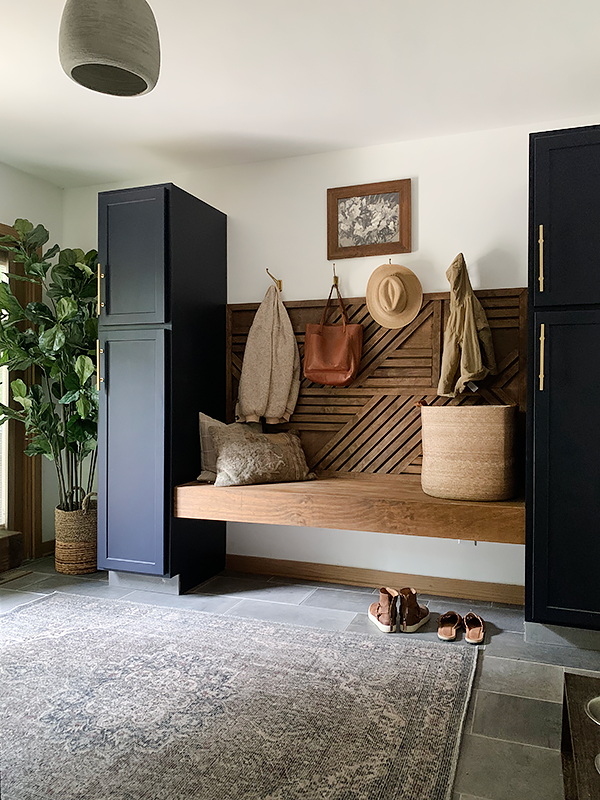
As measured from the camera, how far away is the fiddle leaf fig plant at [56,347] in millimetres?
3926

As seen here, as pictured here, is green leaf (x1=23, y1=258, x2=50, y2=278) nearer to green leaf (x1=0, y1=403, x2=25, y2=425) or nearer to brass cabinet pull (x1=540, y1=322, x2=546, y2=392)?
green leaf (x1=0, y1=403, x2=25, y2=425)

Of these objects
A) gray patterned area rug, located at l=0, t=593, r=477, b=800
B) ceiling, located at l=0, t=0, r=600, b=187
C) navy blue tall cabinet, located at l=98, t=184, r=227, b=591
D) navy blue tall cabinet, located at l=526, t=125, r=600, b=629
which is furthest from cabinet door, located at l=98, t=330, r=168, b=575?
navy blue tall cabinet, located at l=526, t=125, r=600, b=629

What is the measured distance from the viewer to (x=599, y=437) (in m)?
2.81

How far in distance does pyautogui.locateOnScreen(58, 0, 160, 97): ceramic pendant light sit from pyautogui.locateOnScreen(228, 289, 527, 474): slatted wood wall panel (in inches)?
91.2

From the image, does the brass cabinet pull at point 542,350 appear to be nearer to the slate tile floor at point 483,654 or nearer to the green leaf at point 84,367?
the slate tile floor at point 483,654

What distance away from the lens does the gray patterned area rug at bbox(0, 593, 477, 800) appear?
192cm

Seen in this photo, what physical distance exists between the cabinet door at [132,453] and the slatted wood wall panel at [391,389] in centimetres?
88

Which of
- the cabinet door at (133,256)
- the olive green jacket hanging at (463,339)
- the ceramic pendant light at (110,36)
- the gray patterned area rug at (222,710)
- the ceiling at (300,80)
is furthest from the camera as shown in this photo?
the cabinet door at (133,256)

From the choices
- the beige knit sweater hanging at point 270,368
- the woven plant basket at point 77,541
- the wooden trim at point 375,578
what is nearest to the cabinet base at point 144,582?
the woven plant basket at point 77,541

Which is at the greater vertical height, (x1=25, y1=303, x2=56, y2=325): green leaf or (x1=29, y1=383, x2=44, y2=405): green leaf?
(x1=25, y1=303, x2=56, y2=325): green leaf

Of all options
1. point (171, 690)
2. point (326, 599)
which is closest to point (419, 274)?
point (326, 599)

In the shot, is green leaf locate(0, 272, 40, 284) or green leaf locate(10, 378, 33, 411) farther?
green leaf locate(0, 272, 40, 284)

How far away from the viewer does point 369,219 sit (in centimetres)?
392

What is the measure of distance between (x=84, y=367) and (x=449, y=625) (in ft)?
8.03
